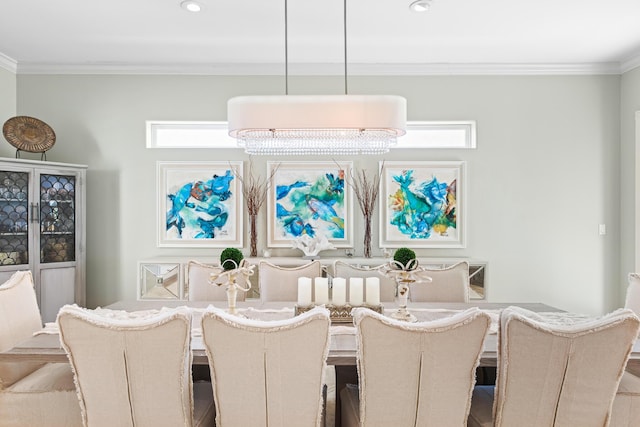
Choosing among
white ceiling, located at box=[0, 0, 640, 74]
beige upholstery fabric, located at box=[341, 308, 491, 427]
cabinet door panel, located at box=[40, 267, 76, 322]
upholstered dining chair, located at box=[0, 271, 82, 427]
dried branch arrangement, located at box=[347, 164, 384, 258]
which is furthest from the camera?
dried branch arrangement, located at box=[347, 164, 384, 258]

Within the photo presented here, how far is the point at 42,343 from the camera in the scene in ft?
6.51

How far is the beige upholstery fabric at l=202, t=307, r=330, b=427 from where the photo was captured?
1.58 metres

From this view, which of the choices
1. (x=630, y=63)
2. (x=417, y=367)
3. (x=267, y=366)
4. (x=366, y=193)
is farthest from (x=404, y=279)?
(x=630, y=63)

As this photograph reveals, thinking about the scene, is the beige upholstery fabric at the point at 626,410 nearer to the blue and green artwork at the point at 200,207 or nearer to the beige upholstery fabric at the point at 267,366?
the beige upholstery fabric at the point at 267,366

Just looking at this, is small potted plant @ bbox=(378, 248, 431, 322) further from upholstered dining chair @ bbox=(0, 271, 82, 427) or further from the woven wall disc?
the woven wall disc

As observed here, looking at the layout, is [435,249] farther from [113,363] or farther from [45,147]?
[45,147]

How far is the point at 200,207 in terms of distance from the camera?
14.1 feet

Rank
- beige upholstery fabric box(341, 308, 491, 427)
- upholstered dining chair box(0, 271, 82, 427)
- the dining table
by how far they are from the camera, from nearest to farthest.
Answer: beige upholstery fabric box(341, 308, 491, 427), the dining table, upholstered dining chair box(0, 271, 82, 427)

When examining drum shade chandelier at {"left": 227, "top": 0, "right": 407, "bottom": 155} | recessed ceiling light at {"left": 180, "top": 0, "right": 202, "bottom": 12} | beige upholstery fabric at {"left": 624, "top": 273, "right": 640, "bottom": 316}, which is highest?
recessed ceiling light at {"left": 180, "top": 0, "right": 202, "bottom": 12}

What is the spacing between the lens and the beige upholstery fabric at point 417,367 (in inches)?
62.1

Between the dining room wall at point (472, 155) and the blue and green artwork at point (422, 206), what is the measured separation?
17 centimetres

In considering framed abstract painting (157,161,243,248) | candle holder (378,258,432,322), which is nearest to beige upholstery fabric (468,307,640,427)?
candle holder (378,258,432,322)

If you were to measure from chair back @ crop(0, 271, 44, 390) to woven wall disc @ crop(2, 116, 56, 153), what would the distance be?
1.91 m

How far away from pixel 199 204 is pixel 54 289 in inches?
53.9
